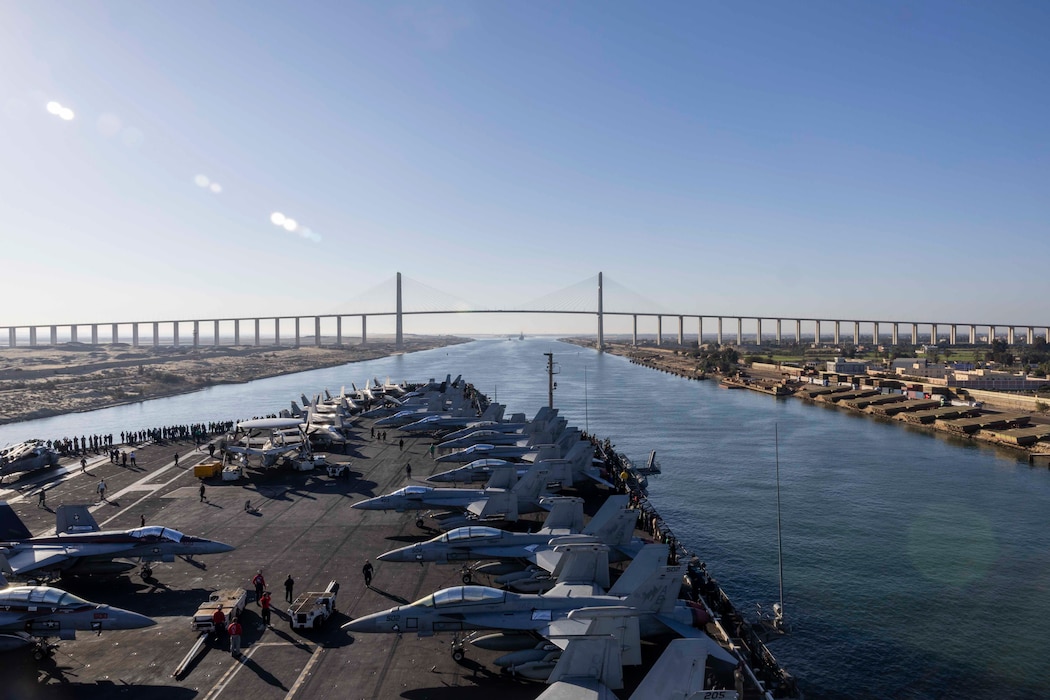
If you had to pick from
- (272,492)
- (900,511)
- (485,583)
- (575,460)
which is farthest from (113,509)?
(900,511)

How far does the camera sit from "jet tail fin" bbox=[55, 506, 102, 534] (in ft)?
93.6

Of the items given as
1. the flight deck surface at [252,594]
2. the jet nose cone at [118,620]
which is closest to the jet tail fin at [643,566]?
the flight deck surface at [252,594]

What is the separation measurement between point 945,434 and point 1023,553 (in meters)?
50.7

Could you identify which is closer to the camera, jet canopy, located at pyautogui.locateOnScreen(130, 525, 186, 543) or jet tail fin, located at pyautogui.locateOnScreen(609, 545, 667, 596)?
jet tail fin, located at pyautogui.locateOnScreen(609, 545, 667, 596)

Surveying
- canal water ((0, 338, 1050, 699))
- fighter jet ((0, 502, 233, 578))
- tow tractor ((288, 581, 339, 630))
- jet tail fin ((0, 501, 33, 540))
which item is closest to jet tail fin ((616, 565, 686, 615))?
canal water ((0, 338, 1050, 699))

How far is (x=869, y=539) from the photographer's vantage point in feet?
134

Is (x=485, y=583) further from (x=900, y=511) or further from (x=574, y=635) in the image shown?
(x=900, y=511)

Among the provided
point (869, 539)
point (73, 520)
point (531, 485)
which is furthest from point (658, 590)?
point (869, 539)

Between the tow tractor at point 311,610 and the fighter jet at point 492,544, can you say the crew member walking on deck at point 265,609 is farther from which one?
the fighter jet at point 492,544

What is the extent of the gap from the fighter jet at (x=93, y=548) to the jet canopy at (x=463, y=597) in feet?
41.9

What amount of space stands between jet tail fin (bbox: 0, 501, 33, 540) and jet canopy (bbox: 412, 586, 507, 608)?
66.6 ft

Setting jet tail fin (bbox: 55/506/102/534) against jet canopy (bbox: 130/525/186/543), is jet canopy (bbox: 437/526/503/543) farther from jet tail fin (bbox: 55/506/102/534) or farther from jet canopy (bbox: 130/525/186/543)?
jet tail fin (bbox: 55/506/102/534)

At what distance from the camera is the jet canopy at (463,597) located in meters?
20.6

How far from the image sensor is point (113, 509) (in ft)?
127
